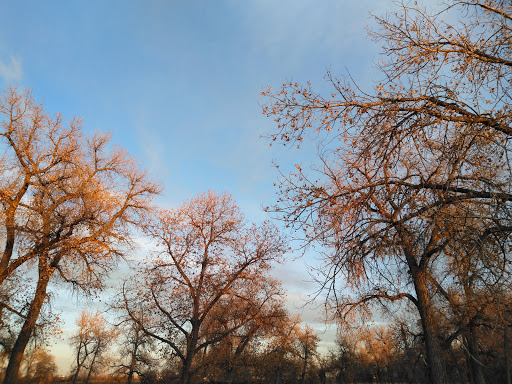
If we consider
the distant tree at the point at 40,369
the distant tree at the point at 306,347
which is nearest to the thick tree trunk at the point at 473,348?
the distant tree at the point at 306,347

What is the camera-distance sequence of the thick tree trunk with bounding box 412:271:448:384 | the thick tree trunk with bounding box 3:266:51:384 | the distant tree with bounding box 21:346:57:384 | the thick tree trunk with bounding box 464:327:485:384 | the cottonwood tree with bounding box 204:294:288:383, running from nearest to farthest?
the thick tree trunk with bounding box 412:271:448:384, the thick tree trunk with bounding box 3:266:51:384, the thick tree trunk with bounding box 464:327:485:384, the cottonwood tree with bounding box 204:294:288:383, the distant tree with bounding box 21:346:57:384

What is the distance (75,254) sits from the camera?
1381 cm

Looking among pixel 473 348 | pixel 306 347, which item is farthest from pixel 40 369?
pixel 473 348

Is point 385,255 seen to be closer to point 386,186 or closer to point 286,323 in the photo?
point 386,186

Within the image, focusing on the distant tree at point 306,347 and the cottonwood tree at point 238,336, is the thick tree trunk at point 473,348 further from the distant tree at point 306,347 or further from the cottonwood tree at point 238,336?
the distant tree at point 306,347

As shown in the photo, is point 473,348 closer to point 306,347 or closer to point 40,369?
point 306,347

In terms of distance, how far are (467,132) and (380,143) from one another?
4.23 ft

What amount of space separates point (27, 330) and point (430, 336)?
48.1 ft

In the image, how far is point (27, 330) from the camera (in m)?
13.0

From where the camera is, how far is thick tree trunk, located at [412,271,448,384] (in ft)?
35.2

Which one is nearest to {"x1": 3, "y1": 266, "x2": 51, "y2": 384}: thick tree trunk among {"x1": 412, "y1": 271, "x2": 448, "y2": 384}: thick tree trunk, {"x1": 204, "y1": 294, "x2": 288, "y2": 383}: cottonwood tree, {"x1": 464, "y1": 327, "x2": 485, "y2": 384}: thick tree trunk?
{"x1": 204, "y1": 294, "x2": 288, "y2": 383}: cottonwood tree

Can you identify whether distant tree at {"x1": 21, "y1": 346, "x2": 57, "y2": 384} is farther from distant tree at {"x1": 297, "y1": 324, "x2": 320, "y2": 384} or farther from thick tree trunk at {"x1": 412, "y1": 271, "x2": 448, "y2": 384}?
thick tree trunk at {"x1": 412, "y1": 271, "x2": 448, "y2": 384}

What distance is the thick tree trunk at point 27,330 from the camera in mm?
12625

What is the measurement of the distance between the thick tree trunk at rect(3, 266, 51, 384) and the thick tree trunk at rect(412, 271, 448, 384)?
1398cm
